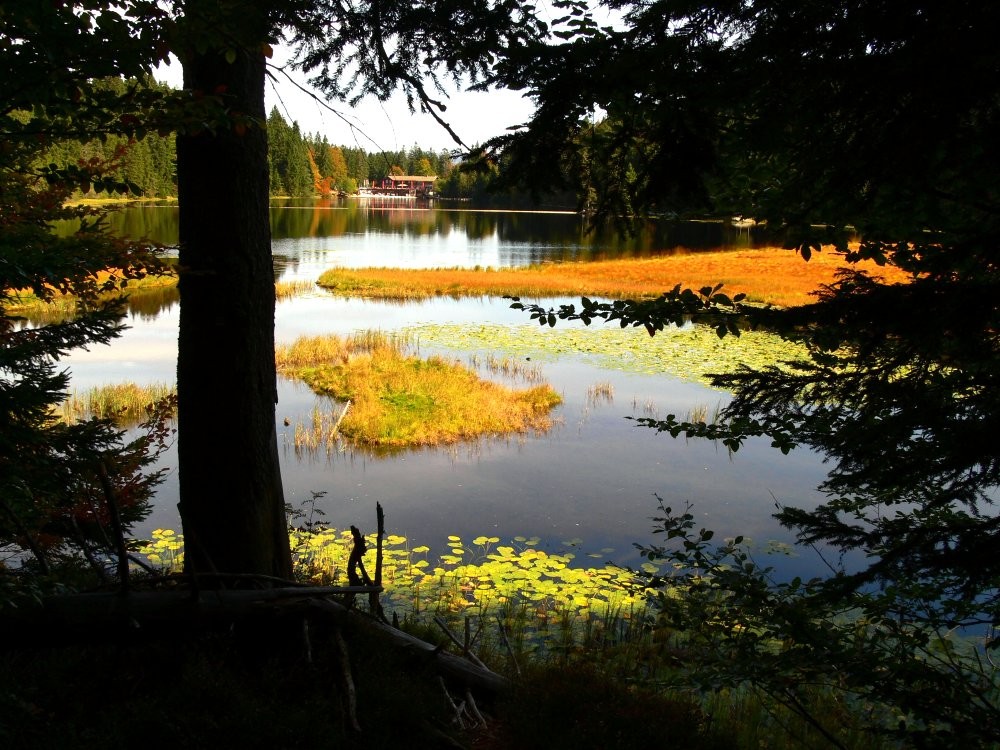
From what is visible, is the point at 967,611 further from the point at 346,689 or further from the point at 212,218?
the point at 212,218

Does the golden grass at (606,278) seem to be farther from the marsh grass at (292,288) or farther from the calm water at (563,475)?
the calm water at (563,475)

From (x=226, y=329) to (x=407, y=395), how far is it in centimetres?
1124

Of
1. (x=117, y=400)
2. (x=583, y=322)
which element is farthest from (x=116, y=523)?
(x=117, y=400)

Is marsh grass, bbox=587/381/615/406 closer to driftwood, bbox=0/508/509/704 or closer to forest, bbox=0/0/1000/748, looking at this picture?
forest, bbox=0/0/1000/748

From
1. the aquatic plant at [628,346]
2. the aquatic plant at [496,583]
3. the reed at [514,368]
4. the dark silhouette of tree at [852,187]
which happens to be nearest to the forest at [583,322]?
the dark silhouette of tree at [852,187]

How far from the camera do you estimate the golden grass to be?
29828 millimetres

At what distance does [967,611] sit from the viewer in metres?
3.12

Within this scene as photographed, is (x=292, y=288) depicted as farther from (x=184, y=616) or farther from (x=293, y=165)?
(x=293, y=165)

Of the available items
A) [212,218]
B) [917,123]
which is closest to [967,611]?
[917,123]

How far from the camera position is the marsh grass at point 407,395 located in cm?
1348

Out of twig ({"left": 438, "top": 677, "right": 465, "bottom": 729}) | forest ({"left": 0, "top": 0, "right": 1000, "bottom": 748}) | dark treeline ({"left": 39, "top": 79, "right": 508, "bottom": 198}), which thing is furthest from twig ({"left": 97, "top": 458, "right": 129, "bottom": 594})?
dark treeline ({"left": 39, "top": 79, "right": 508, "bottom": 198})

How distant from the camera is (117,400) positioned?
13977 millimetres

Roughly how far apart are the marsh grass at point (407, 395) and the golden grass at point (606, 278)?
11396mm

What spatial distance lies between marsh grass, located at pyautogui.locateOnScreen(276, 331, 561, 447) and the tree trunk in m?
8.58
